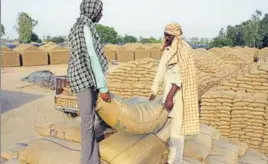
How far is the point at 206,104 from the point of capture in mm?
5219

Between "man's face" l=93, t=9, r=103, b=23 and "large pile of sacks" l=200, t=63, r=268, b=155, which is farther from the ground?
"man's face" l=93, t=9, r=103, b=23

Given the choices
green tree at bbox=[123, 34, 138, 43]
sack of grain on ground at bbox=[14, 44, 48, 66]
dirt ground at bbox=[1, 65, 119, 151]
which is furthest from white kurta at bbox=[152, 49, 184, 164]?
green tree at bbox=[123, 34, 138, 43]

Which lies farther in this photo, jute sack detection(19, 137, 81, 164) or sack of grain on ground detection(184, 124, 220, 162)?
sack of grain on ground detection(184, 124, 220, 162)

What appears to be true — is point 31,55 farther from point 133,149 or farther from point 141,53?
point 133,149

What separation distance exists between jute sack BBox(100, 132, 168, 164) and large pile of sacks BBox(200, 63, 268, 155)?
8.28ft

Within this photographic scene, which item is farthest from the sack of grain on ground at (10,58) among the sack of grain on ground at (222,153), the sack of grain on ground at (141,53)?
the sack of grain on ground at (222,153)

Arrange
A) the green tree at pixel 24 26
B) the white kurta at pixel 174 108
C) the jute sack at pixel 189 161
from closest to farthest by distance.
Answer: the white kurta at pixel 174 108 → the jute sack at pixel 189 161 → the green tree at pixel 24 26

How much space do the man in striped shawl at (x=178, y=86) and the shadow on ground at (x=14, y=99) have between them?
6.18 m

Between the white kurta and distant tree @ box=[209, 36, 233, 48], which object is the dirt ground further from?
distant tree @ box=[209, 36, 233, 48]

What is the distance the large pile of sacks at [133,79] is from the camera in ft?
19.1

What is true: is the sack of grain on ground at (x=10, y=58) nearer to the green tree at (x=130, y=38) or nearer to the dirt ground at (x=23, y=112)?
the dirt ground at (x=23, y=112)

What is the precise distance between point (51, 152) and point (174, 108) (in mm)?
1125

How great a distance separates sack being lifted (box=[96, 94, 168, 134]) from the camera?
2.29 metres

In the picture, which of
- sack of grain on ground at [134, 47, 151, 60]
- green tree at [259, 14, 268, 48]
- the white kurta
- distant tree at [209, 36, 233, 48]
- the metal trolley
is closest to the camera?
the white kurta
